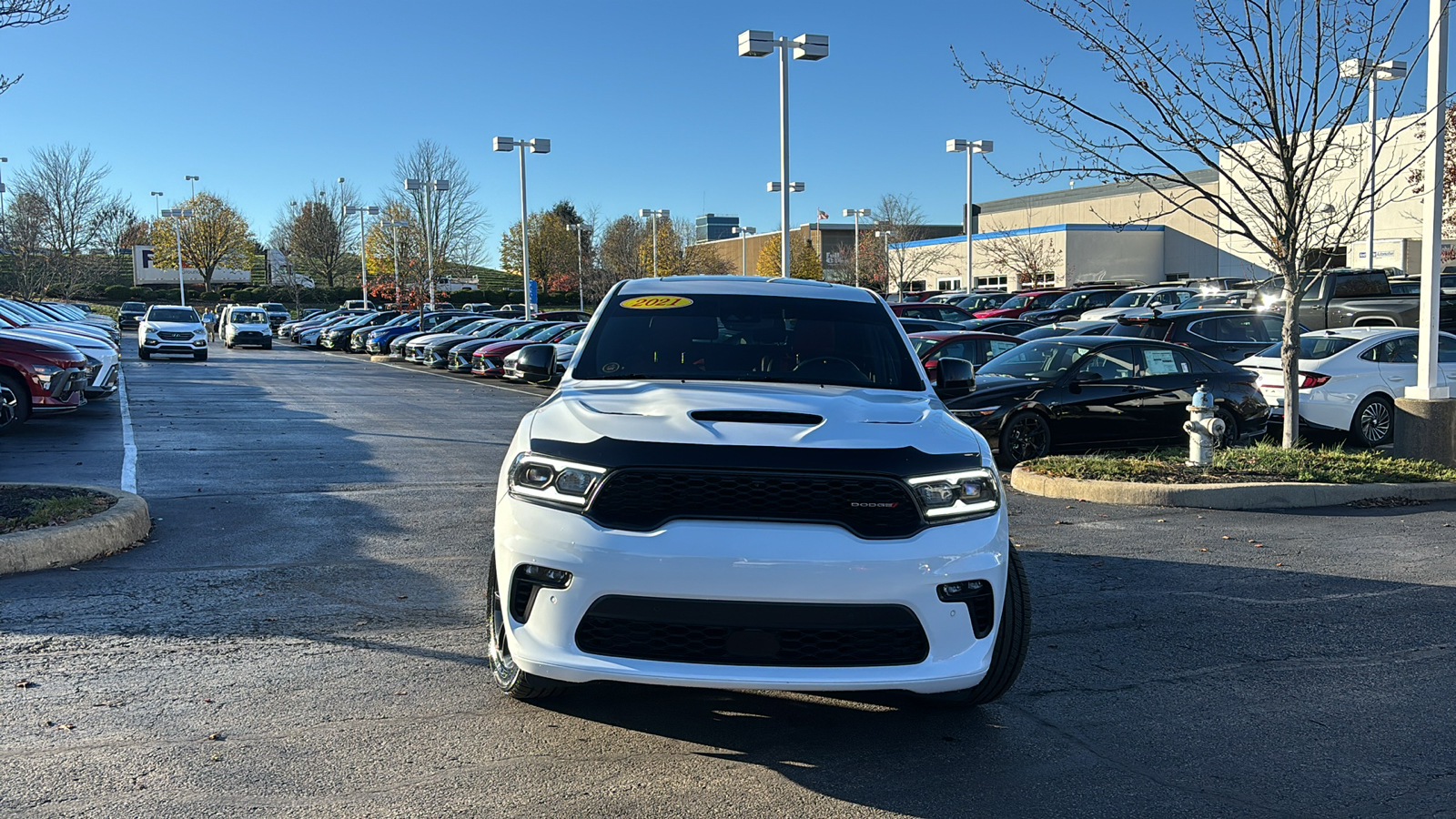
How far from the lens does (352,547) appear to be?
25.3ft


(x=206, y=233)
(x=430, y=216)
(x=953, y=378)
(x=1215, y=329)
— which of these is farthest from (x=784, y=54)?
(x=206, y=233)

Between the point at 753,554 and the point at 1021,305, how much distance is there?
103 ft

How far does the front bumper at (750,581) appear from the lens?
3.91 m

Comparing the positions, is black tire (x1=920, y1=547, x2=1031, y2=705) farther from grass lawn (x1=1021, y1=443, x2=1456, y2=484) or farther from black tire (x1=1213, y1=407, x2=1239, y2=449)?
black tire (x1=1213, y1=407, x2=1239, y2=449)

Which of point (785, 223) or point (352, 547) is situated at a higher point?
point (785, 223)

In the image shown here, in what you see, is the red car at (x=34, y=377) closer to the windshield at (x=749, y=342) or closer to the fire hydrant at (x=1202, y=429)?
the windshield at (x=749, y=342)

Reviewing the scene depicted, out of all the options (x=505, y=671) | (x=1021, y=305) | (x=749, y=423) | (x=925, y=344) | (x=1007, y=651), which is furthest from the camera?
(x=1021, y=305)

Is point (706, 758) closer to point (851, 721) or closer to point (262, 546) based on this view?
point (851, 721)

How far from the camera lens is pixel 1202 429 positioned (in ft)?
35.2

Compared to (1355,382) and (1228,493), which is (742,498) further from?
(1355,382)

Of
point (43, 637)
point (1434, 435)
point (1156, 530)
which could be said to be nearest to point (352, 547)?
point (43, 637)

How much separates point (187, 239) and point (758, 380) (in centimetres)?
9381

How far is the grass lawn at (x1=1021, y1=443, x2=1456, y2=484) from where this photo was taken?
10359 mm

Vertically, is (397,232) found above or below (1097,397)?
above
